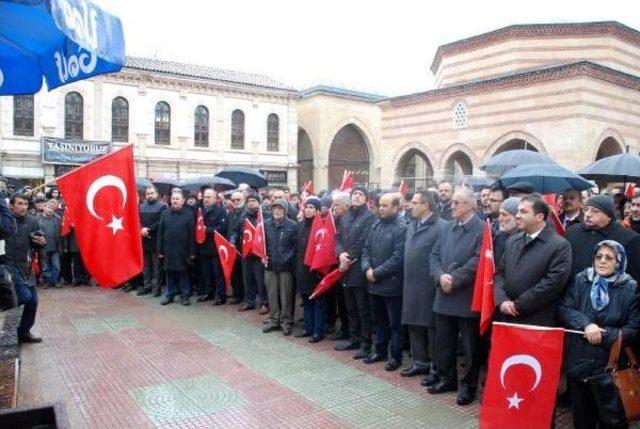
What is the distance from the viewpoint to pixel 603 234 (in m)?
4.73

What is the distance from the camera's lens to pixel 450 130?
20391 mm

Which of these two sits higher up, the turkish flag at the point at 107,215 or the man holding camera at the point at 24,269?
the turkish flag at the point at 107,215

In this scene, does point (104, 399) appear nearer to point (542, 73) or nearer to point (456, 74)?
point (542, 73)

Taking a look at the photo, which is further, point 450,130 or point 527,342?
point 450,130

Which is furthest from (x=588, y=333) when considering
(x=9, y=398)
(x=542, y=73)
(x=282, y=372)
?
(x=542, y=73)

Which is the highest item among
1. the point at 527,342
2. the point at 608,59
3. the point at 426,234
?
the point at 608,59

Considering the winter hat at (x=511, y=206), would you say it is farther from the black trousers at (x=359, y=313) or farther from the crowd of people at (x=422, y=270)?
the black trousers at (x=359, y=313)

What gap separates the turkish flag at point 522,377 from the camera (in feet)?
13.5

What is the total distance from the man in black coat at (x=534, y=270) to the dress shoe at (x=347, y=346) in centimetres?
266

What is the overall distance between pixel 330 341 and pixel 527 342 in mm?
3728

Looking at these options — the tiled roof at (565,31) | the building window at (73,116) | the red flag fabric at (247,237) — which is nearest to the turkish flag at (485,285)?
the red flag fabric at (247,237)

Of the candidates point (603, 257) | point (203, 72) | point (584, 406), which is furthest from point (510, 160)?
point (203, 72)

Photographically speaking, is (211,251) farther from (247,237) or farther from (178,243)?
(247,237)

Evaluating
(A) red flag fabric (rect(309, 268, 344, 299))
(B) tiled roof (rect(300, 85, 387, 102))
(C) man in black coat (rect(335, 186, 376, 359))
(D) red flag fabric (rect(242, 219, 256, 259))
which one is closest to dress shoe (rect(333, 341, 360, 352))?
(C) man in black coat (rect(335, 186, 376, 359))
